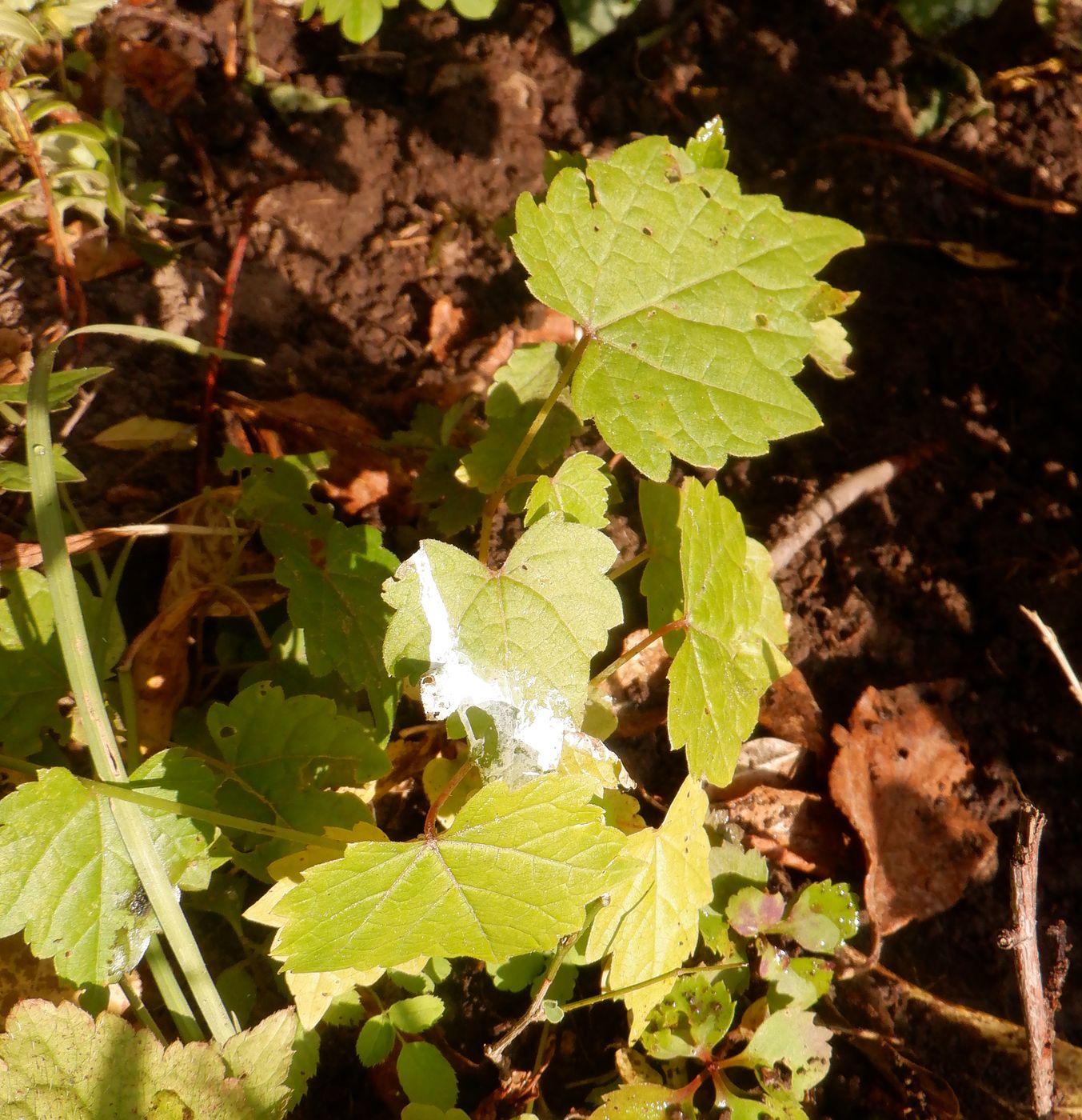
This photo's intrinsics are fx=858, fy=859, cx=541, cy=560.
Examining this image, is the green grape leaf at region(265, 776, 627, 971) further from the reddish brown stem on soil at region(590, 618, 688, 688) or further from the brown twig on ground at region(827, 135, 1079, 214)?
the brown twig on ground at region(827, 135, 1079, 214)

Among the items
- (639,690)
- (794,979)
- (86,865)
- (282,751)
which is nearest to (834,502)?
(639,690)

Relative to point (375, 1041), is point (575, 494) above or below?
above

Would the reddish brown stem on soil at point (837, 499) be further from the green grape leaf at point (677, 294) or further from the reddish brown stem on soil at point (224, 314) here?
the reddish brown stem on soil at point (224, 314)

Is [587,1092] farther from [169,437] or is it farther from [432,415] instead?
[169,437]

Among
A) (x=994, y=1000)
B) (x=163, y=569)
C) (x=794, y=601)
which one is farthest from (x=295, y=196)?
(x=994, y=1000)

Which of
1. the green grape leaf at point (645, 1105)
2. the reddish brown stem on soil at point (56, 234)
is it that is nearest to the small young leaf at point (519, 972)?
the green grape leaf at point (645, 1105)

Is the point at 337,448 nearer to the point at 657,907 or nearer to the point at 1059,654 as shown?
the point at 657,907
